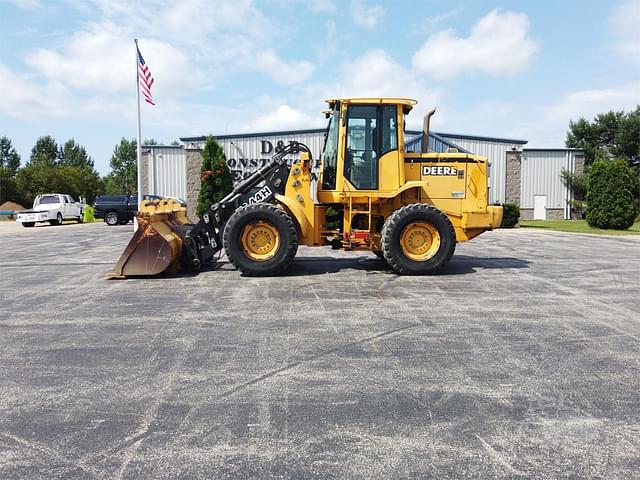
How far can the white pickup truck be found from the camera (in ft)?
106

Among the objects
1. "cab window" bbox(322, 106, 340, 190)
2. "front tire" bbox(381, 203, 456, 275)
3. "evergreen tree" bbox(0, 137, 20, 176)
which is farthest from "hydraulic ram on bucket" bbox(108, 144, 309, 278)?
"evergreen tree" bbox(0, 137, 20, 176)

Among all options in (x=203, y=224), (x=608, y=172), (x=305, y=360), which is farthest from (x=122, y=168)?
(x=305, y=360)

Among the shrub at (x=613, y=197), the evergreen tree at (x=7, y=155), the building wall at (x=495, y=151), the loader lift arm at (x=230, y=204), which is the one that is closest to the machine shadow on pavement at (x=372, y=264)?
the loader lift arm at (x=230, y=204)

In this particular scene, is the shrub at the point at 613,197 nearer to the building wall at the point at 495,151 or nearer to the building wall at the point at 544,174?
the building wall at the point at 495,151

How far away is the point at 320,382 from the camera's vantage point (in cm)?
465

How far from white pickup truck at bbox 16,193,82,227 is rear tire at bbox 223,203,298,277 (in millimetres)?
26825

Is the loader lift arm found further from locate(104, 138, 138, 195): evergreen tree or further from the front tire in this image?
locate(104, 138, 138, 195): evergreen tree

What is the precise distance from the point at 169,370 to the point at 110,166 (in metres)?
110

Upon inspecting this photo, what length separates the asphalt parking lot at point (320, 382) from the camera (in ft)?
11.0

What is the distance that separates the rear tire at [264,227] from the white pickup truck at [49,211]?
2682 centimetres

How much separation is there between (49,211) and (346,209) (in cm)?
2824

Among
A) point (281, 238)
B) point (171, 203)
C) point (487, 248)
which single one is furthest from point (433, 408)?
point (487, 248)

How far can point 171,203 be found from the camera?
1163 cm

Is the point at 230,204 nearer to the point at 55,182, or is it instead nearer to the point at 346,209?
the point at 346,209
